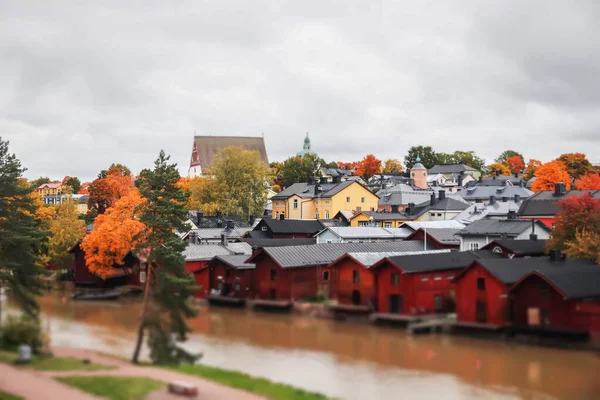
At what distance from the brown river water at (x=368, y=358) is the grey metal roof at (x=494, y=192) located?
66.4 m

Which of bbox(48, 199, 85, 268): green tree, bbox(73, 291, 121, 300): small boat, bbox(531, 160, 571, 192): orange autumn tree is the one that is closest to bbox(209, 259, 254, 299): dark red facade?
bbox(73, 291, 121, 300): small boat

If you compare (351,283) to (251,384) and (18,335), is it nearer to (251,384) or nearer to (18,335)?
(251,384)

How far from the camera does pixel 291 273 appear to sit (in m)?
48.2

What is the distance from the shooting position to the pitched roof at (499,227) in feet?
189

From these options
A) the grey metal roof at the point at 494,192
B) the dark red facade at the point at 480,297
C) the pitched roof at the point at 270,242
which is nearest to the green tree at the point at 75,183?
the grey metal roof at the point at 494,192

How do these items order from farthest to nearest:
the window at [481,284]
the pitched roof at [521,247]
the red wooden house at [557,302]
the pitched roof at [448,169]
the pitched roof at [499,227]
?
the pitched roof at [448,169] < the pitched roof at [499,227] < the pitched roof at [521,247] < the window at [481,284] < the red wooden house at [557,302]

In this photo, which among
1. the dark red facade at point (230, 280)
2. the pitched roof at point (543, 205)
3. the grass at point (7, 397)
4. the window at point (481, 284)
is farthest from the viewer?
the pitched roof at point (543, 205)

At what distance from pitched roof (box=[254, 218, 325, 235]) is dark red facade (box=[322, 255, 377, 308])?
2451 cm

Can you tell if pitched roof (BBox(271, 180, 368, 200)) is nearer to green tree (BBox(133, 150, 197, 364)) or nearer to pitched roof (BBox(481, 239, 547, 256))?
green tree (BBox(133, 150, 197, 364))

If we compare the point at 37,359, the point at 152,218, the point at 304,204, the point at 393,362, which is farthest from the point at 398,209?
the point at 37,359

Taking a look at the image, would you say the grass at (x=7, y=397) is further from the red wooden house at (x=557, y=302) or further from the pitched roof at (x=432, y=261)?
the pitched roof at (x=432, y=261)

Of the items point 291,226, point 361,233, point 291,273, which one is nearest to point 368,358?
point 291,273

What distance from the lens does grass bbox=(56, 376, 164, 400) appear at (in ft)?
68.8

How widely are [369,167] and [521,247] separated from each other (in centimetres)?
12656
